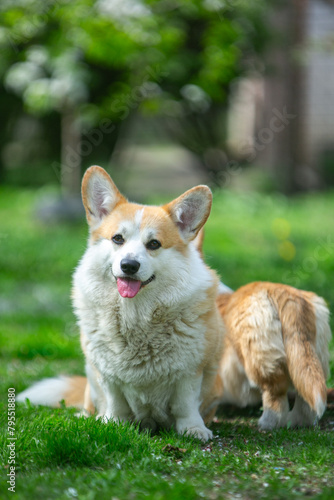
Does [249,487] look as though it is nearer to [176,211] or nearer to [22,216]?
[176,211]

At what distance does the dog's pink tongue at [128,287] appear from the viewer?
3.23 meters

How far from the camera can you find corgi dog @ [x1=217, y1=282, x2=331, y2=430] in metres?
3.46

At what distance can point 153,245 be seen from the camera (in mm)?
3367

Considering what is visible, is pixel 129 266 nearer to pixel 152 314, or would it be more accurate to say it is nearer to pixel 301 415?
pixel 152 314

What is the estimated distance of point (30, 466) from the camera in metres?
2.86

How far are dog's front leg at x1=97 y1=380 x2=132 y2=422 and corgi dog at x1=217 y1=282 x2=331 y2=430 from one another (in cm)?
74

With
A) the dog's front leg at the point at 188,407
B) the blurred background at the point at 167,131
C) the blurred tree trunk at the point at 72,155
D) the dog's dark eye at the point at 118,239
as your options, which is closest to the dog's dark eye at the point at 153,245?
the dog's dark eye at the point at 118,239

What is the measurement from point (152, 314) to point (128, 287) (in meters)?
0.23

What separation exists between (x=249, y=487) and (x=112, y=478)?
0.57m

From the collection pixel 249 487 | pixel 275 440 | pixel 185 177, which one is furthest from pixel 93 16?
pixel 185 177

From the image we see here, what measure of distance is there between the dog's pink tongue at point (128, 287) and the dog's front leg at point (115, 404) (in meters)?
0.55

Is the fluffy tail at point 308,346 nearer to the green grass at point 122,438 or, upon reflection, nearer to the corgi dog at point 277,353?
the corgi dog at point 277,353

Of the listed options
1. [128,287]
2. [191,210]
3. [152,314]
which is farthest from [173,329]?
[191,210]

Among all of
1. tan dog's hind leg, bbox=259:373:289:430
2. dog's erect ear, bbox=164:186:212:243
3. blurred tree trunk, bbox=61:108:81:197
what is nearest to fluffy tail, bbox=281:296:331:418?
tan dog's hind leg, bbox=259:373:289:430
